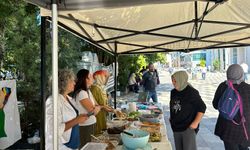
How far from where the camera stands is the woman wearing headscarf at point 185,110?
→ 3210 mm

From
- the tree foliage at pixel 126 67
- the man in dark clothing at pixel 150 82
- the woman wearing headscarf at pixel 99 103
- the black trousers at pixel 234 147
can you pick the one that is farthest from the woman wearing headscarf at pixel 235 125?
the tree foliage at pixel 126 67

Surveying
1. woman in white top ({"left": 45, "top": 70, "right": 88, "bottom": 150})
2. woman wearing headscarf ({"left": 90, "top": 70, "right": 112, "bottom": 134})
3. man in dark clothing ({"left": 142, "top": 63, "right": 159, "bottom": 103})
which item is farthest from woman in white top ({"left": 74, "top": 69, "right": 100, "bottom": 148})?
man in dark clothing ({"left": 142, "top": 63, "right": 159, "bottom": 103})

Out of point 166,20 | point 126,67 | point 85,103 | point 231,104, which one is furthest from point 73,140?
point 126,67

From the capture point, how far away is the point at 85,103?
116 inches

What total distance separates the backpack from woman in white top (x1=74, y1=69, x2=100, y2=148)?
1.40 metres

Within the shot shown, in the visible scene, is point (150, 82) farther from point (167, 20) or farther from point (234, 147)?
point (234, 147)

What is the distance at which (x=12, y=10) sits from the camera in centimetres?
483

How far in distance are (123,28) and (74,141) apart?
2236 millimetres

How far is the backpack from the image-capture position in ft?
10.4

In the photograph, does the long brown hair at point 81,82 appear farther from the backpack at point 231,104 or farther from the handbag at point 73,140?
the backpack at point 231,104

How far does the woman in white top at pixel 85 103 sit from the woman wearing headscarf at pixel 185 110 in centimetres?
91

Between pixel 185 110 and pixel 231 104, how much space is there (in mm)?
490

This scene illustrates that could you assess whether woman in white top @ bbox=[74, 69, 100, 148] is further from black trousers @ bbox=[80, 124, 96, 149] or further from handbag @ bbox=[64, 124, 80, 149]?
handbag @ bbox=[64, 124, 80, 149]

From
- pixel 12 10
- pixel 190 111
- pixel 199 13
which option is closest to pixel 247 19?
pixel 199 13
